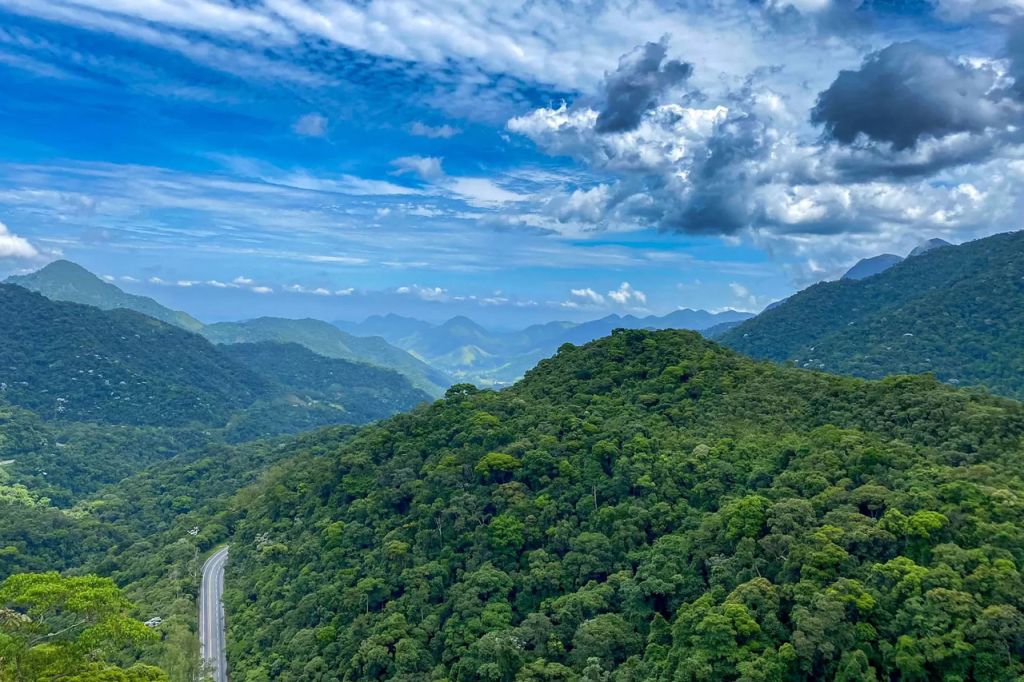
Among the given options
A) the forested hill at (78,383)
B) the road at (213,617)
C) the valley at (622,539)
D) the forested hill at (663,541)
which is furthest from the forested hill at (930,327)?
the forested hill at (78,383)

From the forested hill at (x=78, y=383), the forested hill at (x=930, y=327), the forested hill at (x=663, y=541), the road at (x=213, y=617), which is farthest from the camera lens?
the forested hill at (x=78, y=383)

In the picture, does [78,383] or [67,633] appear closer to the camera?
[67,633]

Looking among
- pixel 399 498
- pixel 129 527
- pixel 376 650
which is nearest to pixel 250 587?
pixel 399 498

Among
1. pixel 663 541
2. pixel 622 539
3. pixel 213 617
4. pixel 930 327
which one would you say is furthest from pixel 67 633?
pixel 930 327

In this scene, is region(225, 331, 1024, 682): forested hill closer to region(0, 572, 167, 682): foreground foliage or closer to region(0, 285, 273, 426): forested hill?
region(0, 572, 167, 682): foreground foliage

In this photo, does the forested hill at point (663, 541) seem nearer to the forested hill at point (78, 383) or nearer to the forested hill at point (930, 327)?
the forested hill at point (930, 327)

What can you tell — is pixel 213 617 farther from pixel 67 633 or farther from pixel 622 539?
pixel 622 539
